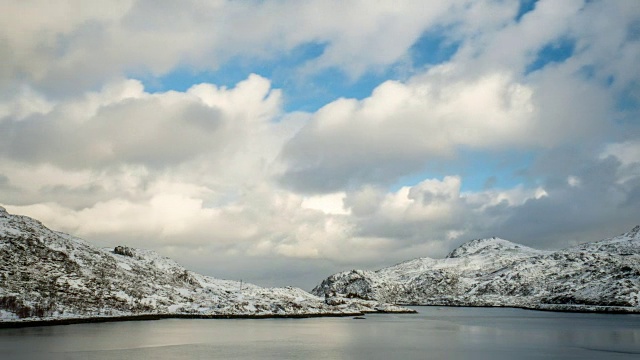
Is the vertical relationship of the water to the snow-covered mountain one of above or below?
below

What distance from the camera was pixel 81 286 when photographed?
149375 millimetres

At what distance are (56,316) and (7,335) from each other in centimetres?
4000

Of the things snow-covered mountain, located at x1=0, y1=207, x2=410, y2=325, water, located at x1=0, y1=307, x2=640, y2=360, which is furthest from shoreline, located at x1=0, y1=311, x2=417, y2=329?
water, located at x1=0, y1=307, x2=640, y2=360

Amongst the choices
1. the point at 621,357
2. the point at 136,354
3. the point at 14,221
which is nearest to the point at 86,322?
the point at 14,221

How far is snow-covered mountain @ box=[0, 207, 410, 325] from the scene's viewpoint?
132 metres

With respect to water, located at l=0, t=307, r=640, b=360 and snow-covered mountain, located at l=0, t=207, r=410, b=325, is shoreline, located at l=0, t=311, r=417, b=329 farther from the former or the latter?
water, located at l=0, t=307, r=640, b=360

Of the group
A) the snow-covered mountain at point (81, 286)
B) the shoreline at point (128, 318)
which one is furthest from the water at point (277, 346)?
the snow-covered mountain at point (81, 286)

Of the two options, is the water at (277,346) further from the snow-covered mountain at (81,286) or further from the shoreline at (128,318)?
the snow-covered mountain at (81,286)

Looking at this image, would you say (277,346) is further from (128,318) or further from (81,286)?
(81,286)

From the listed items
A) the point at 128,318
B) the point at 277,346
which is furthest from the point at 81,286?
the point at 277,346

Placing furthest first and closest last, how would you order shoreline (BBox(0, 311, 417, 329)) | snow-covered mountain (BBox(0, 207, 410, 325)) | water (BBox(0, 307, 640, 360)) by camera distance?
snow-covered mountain (BBox(0, 207, 410, 325)), shoreline (BBox(0, 311, 417, 329)), water (BBox(0, 307, 640, 360))

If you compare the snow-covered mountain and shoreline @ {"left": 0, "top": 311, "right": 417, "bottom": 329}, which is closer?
shoreline @ {"left": 0, "top": 311, "right": 417, "bottom": 329}

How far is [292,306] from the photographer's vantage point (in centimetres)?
19600

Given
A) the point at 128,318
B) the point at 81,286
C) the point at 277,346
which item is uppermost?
the point at 81,286
